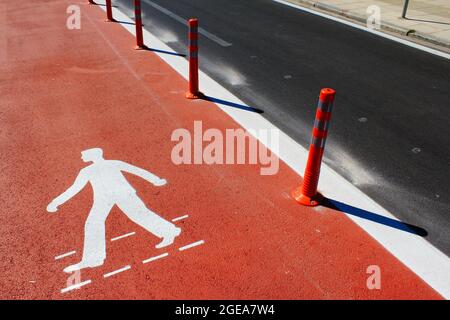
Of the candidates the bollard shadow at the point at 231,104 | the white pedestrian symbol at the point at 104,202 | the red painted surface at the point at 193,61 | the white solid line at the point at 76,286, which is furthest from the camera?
the bollard shadow at the point at 231,104

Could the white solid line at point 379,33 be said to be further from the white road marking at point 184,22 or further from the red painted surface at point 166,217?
the red painted surface at point 166,217

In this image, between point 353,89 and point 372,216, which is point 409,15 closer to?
point 353,89

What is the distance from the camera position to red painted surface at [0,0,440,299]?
364 centimetres

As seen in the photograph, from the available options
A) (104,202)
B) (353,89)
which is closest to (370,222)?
(104,202)

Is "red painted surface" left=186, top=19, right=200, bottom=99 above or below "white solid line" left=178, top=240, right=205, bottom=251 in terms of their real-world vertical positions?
above

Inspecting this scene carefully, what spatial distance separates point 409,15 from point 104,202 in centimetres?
1120

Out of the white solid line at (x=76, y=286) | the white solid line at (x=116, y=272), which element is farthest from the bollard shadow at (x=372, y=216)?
the white solid line at (x=76, y=286)

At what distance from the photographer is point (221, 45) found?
9.92m

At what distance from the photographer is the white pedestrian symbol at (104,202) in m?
4.00

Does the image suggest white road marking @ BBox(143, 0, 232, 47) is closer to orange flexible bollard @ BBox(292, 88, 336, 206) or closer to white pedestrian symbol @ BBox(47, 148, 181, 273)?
white pedestrian symbol @ BBox(47, 148, 181, 273)

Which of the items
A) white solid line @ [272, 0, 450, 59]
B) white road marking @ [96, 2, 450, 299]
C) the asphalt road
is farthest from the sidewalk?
white road marking @ [96, 2, 450, 299]

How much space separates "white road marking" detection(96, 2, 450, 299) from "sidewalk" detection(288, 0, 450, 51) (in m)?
6.23

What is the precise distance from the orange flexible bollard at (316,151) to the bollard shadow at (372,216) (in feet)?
0.54

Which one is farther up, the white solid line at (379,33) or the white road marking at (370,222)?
the white solid line at (379,33)
